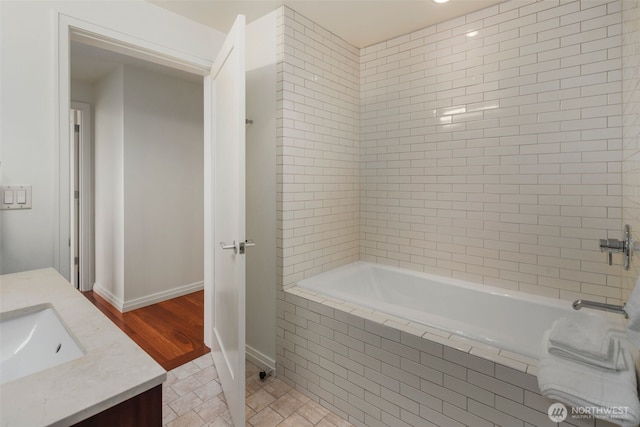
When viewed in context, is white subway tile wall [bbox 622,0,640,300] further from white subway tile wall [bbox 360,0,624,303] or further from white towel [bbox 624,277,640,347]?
white towel [bbox 624,277,640,347]

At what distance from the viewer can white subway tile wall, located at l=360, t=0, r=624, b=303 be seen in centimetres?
172

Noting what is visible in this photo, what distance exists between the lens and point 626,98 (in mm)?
1519

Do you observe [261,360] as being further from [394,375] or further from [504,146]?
[504,146]

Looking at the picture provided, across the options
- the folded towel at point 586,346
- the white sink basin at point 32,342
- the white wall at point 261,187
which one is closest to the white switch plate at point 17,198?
the white sink basin at point 32,342

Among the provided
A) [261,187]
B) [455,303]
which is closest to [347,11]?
[261,187]

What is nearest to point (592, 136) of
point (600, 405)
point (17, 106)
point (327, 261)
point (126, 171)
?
point (600, 405)

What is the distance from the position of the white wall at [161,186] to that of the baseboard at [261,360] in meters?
1.62

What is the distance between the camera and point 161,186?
3.38 meters

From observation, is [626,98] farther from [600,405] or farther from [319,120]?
[319,120]

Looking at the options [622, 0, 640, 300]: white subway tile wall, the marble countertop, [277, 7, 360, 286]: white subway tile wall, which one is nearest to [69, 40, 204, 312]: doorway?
[277, 7, 360, 286]: white subway tile wall

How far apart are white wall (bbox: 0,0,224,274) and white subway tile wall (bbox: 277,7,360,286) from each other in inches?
46.8

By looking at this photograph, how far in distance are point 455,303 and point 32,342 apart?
2.21 meters

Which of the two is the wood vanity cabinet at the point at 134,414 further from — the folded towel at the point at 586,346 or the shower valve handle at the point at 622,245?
the shower valve handle at the point at 622,245

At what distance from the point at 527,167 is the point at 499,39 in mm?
845
